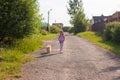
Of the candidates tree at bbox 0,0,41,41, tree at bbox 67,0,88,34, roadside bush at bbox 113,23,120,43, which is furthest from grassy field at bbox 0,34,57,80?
tree at bbox 67,0,88,34

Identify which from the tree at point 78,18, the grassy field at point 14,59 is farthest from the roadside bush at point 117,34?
the tree at point 78,18

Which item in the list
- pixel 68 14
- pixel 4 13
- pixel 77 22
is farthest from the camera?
pixel 68 14

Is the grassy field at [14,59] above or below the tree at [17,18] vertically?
below

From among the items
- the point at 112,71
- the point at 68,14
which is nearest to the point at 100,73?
the point at 112,71

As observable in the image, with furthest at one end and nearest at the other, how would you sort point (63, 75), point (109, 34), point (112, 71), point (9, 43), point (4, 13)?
point (109, 34) < point (9, 43) < point (4, 13) < point (112, 71) < point (63, 75)

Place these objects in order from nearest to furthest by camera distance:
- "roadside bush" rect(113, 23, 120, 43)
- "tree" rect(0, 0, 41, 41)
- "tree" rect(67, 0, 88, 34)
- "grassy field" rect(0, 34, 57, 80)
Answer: "grassy field" rect(0, 34, 57, 80)
"tree" rect(0, 0, 41, 41)
"roadside bush" rect(113, 23, 120, 43)
"tree" rect(67, 0, 88, 34)

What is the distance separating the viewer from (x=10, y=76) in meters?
11.0

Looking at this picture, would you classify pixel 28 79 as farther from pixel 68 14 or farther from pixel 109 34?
pixel 68 14

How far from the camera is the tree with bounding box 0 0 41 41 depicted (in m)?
18.7

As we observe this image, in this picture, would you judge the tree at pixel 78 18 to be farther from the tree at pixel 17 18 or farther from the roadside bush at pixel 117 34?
the tree at pixel 17 18

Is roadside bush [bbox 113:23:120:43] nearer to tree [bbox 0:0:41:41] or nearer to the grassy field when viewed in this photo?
the grassy field

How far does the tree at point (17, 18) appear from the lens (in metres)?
18.7

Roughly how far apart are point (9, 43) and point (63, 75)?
931cm

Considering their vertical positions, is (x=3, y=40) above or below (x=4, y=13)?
below
